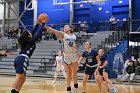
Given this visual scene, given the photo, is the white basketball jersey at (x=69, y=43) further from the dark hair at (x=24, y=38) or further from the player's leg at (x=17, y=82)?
the player's leg at (x=17, y=82)

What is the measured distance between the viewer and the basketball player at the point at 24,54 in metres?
8.18

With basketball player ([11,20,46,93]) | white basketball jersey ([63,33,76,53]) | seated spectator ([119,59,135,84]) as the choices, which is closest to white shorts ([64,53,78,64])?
white basketball jersey ([63,33,76,53])

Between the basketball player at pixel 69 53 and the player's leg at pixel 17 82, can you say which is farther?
the basketball player at pixel 69 53

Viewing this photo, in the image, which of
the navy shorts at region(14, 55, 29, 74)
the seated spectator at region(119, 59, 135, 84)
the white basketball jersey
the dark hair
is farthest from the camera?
the seated spectator at region(119, 59, 135, 84)

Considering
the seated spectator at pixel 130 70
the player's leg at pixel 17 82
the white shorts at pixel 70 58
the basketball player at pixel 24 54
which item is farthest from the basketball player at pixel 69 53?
the seated spectator at pixel 130 70

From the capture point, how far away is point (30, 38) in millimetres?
8328

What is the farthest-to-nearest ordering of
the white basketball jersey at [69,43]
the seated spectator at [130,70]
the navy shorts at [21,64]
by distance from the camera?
1. the seated spectator at [130,70]
2. the white basketball jersey at [69,43]
3. the navy shorts at [21,64]

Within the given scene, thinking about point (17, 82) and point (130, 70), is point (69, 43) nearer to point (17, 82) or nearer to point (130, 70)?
point (17, 82)

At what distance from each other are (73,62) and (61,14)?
923 inches

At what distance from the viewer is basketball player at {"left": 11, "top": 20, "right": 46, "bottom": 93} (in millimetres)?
8180

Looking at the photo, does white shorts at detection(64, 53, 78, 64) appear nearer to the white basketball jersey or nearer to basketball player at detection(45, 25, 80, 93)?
basketball player at detection(45, 25, 80, 93)

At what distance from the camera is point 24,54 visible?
8320 mm

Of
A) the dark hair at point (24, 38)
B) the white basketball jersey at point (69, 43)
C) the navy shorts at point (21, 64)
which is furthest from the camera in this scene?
the white basketball jersey at point (69, 43)

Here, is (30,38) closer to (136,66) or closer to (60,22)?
(136,66)
